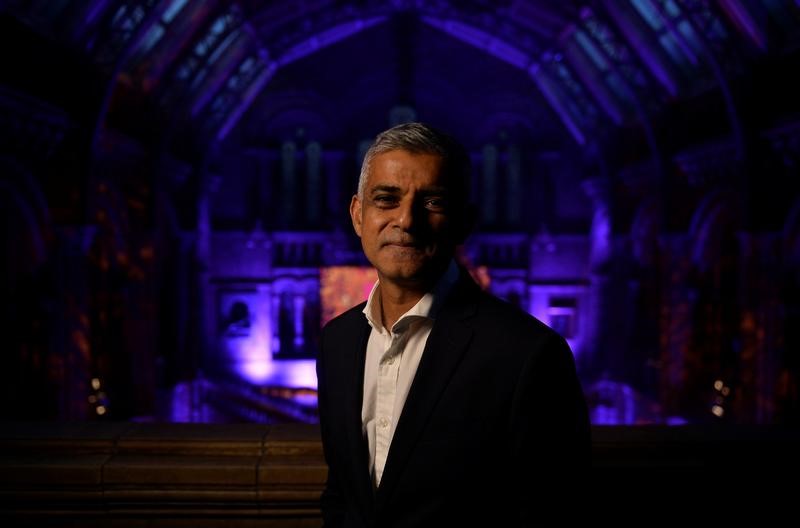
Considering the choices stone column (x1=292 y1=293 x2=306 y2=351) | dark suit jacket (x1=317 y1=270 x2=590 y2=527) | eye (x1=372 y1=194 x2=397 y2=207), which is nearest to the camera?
dark suit jacket (x1=317 y1=270 x2=590 y2=527)

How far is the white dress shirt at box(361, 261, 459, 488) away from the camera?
132cm

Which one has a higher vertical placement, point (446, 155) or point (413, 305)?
point (446, 155)

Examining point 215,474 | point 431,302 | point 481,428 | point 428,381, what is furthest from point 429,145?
point 215,474

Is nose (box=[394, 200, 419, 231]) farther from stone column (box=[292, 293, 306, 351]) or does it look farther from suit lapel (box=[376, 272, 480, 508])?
stone column (box=[292, 293, 306, 351])

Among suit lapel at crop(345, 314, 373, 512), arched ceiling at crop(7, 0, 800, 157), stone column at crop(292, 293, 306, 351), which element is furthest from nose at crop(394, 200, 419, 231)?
stone column at crop(292, 293, 306, 351)

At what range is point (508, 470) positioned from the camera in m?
1.23

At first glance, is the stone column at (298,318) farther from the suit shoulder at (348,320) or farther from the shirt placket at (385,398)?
the shirt placket at (385,398)

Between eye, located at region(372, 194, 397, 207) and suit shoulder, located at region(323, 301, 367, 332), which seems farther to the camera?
Answer: suit shoulder, located at region(323, 301, 367, 332)

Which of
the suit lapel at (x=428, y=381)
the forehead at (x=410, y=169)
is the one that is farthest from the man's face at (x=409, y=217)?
the suit lapel at (x=428, y=381)

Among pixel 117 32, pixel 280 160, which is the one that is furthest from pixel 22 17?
pixel 280 160

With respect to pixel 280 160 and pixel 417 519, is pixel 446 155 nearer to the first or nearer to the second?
pixel 417 519

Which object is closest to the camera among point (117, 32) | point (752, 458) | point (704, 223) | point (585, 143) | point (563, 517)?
point (563, 517)

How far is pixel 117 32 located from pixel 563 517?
8626 mm

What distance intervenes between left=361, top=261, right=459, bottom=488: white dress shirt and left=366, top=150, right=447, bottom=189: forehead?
0.78 feet
